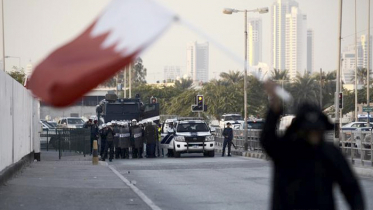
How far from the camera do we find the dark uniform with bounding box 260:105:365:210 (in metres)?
6.55

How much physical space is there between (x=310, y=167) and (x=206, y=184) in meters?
15.4

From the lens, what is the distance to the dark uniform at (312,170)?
655 centimetres

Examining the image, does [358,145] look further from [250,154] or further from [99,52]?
[99,52]

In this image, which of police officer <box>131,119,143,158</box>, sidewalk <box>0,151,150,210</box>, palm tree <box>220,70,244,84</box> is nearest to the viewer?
sidewalk <box>0,151,150,210</box>

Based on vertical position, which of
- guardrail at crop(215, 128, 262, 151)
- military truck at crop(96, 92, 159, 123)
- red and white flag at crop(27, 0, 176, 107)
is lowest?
guardrail at crop(215, 128, 262, 151)

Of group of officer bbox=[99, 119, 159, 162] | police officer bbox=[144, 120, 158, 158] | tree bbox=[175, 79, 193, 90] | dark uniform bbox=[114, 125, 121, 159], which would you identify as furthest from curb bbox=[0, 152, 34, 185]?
tree bbox=[175, 79, 193, 90]

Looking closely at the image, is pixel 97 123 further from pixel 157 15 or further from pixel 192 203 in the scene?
pixel 157 15

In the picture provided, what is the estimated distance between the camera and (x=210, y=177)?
24609 mm

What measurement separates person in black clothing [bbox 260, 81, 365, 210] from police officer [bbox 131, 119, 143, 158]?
31793 millimetres

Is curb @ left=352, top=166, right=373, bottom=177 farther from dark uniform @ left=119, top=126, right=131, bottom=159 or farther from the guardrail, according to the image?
the guardrail

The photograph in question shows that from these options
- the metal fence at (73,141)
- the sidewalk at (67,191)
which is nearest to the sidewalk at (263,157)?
the sidewalk at (67,191)

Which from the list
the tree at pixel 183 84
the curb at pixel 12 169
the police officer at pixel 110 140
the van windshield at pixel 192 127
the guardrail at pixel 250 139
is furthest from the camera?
the tree at pixel 183 84

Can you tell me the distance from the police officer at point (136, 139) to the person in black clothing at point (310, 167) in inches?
1252

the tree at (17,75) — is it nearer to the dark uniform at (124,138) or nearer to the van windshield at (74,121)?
the van windshield at (74,121)
